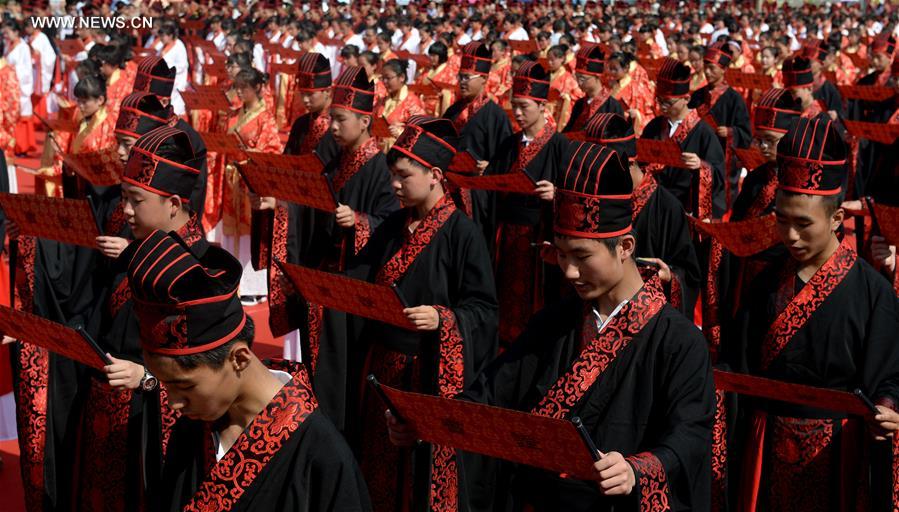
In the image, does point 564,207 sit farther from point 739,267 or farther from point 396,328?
point 739,267

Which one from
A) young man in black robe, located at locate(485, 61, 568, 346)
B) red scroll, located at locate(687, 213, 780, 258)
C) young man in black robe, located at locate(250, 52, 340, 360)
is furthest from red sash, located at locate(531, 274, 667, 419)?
young man in black robe, located at locate(485, 61, 568, 346)

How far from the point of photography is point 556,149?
6863 millimetres

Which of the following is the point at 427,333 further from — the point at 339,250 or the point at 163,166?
the point at 339,250

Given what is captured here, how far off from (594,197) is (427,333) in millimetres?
1389

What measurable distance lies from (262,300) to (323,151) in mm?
2397

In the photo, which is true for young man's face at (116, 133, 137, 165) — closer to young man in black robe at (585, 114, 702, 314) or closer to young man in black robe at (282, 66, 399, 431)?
young man in black robe at (282, 66, 399, 431)

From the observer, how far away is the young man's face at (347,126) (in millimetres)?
5805

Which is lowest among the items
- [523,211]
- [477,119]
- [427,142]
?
[523,211]

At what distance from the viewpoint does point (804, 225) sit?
341 centimetres

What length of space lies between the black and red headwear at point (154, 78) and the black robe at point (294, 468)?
5.12 m

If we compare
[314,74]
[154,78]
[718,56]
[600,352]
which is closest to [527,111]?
Result: [314,74]

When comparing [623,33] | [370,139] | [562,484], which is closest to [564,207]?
[562,484]

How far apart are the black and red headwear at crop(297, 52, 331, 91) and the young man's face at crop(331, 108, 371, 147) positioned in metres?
1.46

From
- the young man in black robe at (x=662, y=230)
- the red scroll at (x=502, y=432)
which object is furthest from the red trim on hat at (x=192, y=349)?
the young man in black robe at (x=662, y=230)
